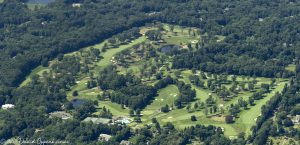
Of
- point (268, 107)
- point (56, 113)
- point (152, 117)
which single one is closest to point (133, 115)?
point (152, 117)

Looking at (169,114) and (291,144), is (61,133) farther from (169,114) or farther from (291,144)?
(291,144)

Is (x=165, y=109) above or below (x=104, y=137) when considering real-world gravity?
above

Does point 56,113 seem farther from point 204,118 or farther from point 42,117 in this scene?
point 204,118

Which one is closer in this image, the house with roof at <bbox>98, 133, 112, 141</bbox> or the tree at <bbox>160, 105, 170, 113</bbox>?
the house with roof at <bbox>98, 133, 112, 141</bbox>

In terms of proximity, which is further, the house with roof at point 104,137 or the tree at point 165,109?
the tree at point 165,109

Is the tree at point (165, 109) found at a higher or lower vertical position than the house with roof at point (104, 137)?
higher

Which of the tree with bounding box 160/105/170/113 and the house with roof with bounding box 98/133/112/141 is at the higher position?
the tree with bounding box 160/105/170/113

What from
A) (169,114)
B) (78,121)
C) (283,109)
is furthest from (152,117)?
(283,109)

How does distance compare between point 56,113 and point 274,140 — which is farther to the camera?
point 56,113

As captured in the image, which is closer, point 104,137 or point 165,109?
point 104,137
